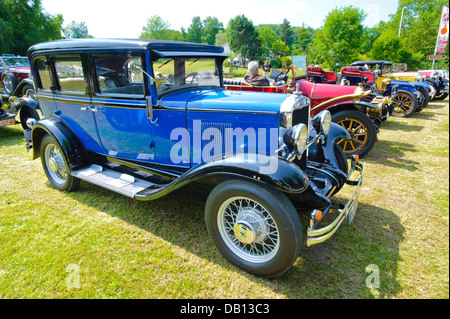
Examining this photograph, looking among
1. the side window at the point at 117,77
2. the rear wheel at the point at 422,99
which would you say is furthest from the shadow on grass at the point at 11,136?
the rear wheel at the point at 422,99

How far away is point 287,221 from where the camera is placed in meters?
2.09

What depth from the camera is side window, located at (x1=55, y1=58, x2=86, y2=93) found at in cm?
349

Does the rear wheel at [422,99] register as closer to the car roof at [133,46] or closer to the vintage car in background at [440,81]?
the vintage car in background at [440,81]

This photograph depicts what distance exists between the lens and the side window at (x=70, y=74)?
3.49 metres

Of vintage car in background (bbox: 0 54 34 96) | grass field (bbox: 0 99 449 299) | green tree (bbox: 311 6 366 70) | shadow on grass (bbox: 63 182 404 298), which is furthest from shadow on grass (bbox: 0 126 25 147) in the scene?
green tree (bbox: 311 6 366 70)

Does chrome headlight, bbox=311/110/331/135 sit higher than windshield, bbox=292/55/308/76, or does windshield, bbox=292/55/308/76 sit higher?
windshield, bbox=292/55/308/76

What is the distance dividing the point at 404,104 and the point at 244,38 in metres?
64.2

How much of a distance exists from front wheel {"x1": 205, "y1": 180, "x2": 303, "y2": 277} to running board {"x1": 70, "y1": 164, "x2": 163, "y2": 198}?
98 centimetres

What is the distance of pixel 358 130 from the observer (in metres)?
5.46

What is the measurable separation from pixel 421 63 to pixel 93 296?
31953 mm

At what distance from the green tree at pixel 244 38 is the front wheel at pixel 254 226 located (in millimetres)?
68630

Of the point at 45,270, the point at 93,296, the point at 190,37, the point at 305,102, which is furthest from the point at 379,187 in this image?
Result: the point at 190,37

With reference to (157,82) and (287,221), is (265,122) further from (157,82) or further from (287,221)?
(157,82)

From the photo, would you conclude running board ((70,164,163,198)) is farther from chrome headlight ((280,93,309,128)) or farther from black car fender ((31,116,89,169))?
chrome headlight ((280,93,309,128))
